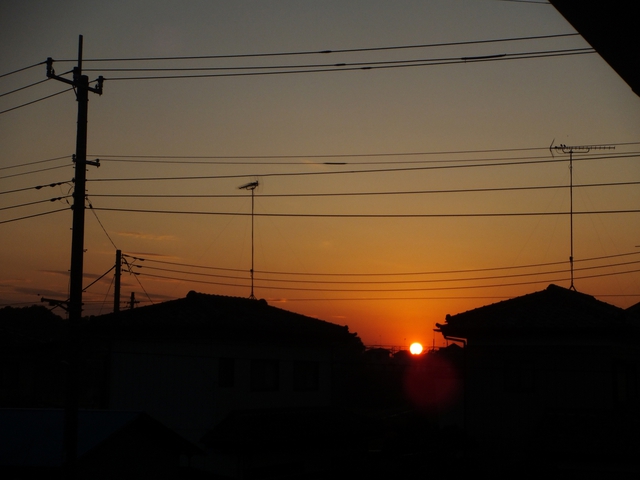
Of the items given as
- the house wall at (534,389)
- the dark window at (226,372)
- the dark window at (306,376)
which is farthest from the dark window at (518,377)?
the dark window at (226,372)

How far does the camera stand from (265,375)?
24.7m

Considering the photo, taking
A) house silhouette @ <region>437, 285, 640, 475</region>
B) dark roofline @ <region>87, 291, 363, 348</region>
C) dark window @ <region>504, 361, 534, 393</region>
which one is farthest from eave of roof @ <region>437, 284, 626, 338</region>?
dark roofline @ <region>87, 291, 363, 348</region>

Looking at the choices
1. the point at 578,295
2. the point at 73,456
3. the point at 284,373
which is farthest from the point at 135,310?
the point at 578,295

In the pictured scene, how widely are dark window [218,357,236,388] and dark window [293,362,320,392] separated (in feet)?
11.6

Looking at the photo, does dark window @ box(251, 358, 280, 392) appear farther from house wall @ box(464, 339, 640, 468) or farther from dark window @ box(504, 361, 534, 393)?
dark window @ box(504, 361, 534, 393)

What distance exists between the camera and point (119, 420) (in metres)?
17.9

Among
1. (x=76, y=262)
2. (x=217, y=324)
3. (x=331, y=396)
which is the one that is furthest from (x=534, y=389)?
(x=76, y=262)

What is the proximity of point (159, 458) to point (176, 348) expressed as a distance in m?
5.38

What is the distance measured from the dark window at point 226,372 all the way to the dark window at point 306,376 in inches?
139

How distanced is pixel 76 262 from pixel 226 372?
35.4 ft

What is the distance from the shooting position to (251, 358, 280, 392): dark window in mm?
24234

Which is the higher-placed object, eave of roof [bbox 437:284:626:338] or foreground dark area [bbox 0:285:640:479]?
eave of roof [bbox 437:284:626:338]

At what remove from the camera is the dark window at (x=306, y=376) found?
26.2 metres

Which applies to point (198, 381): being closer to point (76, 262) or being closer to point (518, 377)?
point (76, 262)
